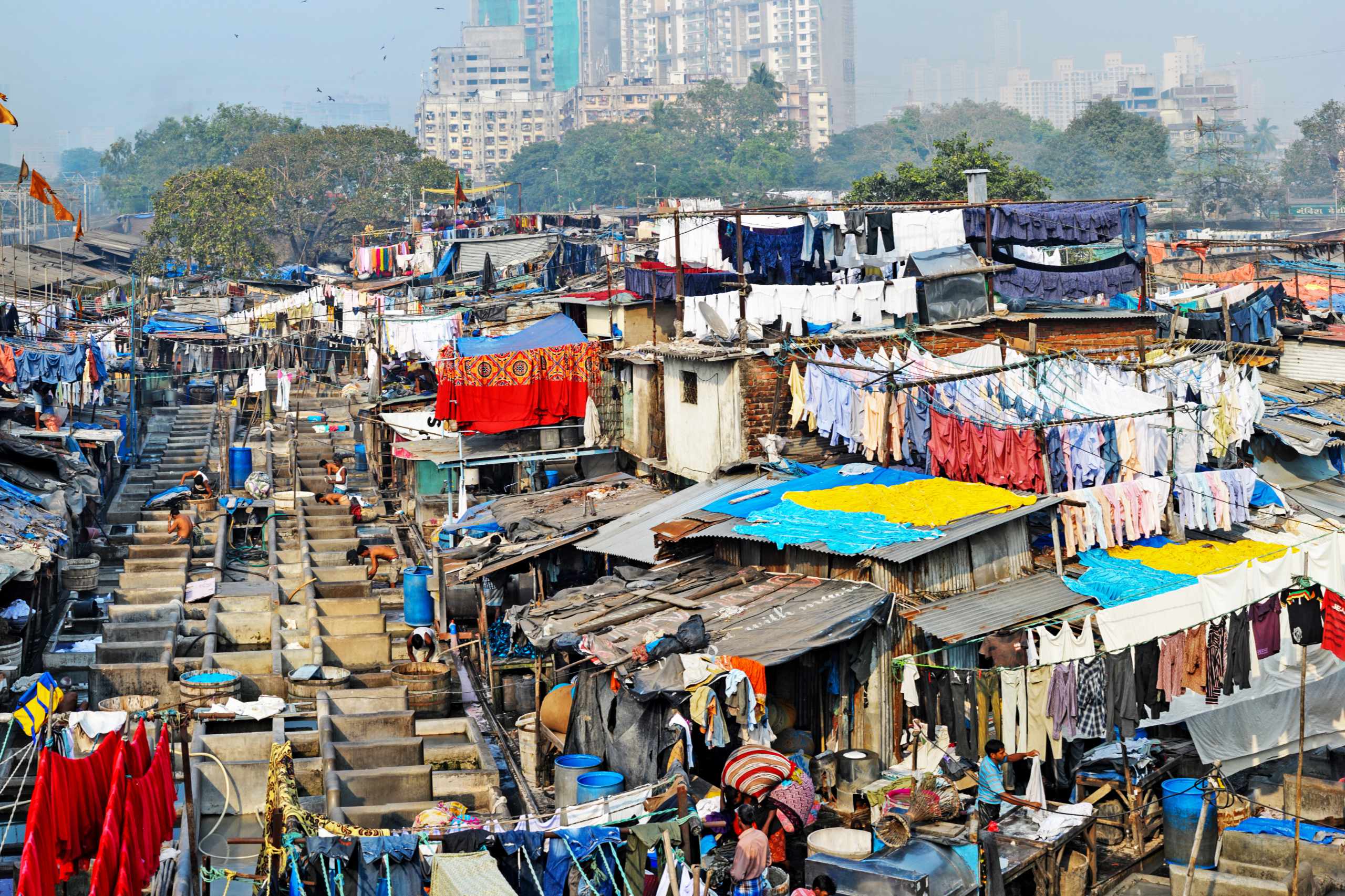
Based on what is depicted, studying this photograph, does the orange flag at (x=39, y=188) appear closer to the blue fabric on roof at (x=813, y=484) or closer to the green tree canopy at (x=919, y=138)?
the blue fabric on roof at (x=813, y=484)

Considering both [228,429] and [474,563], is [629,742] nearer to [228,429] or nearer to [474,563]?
[474,563]

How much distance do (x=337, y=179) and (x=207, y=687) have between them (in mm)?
71015

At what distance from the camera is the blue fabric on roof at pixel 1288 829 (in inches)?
491

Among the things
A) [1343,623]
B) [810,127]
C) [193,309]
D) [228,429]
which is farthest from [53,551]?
[810,127]

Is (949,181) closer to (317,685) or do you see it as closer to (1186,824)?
(317,685)

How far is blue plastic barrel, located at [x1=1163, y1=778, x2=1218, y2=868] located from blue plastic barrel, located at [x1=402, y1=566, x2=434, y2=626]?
35.0 ft

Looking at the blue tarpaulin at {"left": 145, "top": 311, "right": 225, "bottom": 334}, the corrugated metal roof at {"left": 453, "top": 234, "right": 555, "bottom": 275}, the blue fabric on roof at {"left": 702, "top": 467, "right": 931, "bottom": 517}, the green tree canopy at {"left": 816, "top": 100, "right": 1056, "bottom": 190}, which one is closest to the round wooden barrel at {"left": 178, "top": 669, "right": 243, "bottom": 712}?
the blue fabric on roof at {"left": 702, "top": 467, "right": 931, "bottom": 517}

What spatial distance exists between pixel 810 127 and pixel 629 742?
540 ft

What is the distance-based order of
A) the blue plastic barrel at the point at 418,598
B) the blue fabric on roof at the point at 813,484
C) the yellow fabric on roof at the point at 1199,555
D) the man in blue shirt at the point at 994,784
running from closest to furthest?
the man in blue shirt at the point at 994,784, the yellow fabric on roof at the point at 1199,555, the blue fabric on roof at the point at 813,484, the blue plastic barrel at the point at 418,598

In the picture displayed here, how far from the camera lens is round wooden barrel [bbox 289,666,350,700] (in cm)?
1750

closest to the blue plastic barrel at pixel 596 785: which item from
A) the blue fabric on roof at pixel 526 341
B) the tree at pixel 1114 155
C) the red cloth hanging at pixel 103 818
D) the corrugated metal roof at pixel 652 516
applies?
the red cloth hanging at pixel 103 818

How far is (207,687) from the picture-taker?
17031 mm

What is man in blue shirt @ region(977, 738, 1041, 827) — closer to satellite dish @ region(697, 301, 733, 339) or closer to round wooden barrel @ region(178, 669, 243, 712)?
satellite dish @ region(697, 301, 733, 339)

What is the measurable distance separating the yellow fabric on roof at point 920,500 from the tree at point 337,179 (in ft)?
225
